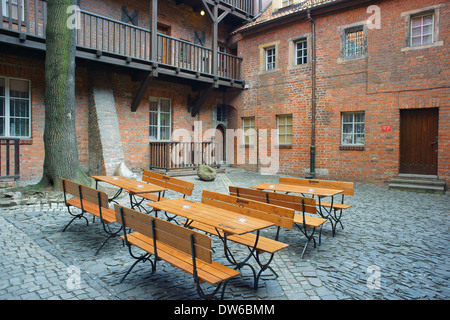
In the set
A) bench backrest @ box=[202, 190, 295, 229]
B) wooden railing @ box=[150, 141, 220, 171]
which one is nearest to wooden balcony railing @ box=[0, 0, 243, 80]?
wooden railing @ box=[150, 141, 220, 171]

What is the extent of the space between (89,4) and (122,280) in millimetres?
10525

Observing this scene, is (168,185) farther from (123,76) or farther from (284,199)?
(123,76)

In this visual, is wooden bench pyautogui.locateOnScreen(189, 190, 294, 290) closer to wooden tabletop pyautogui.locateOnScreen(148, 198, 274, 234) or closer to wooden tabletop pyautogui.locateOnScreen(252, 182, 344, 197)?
wooden tabletop pyautogui.locateOnScreen(148, 198, 274, 234)

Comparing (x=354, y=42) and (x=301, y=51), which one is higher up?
(x=301, y=51)

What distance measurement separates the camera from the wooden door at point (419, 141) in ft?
33.2

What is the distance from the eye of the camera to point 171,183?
6.13 meters

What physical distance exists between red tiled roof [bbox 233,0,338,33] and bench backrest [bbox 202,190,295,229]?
1038cm

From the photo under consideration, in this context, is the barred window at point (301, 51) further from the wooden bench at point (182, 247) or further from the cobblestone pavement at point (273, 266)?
the wooden bench at point (182, 247)

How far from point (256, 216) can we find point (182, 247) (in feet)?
3.93

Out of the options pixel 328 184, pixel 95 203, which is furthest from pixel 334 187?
pixel 95 203

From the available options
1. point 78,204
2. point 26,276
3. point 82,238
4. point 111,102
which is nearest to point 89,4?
point 111,102

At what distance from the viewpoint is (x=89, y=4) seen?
1098 centimetres

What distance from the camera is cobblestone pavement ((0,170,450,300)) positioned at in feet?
10.3

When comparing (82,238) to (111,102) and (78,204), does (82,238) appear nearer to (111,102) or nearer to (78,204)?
(78,204)
